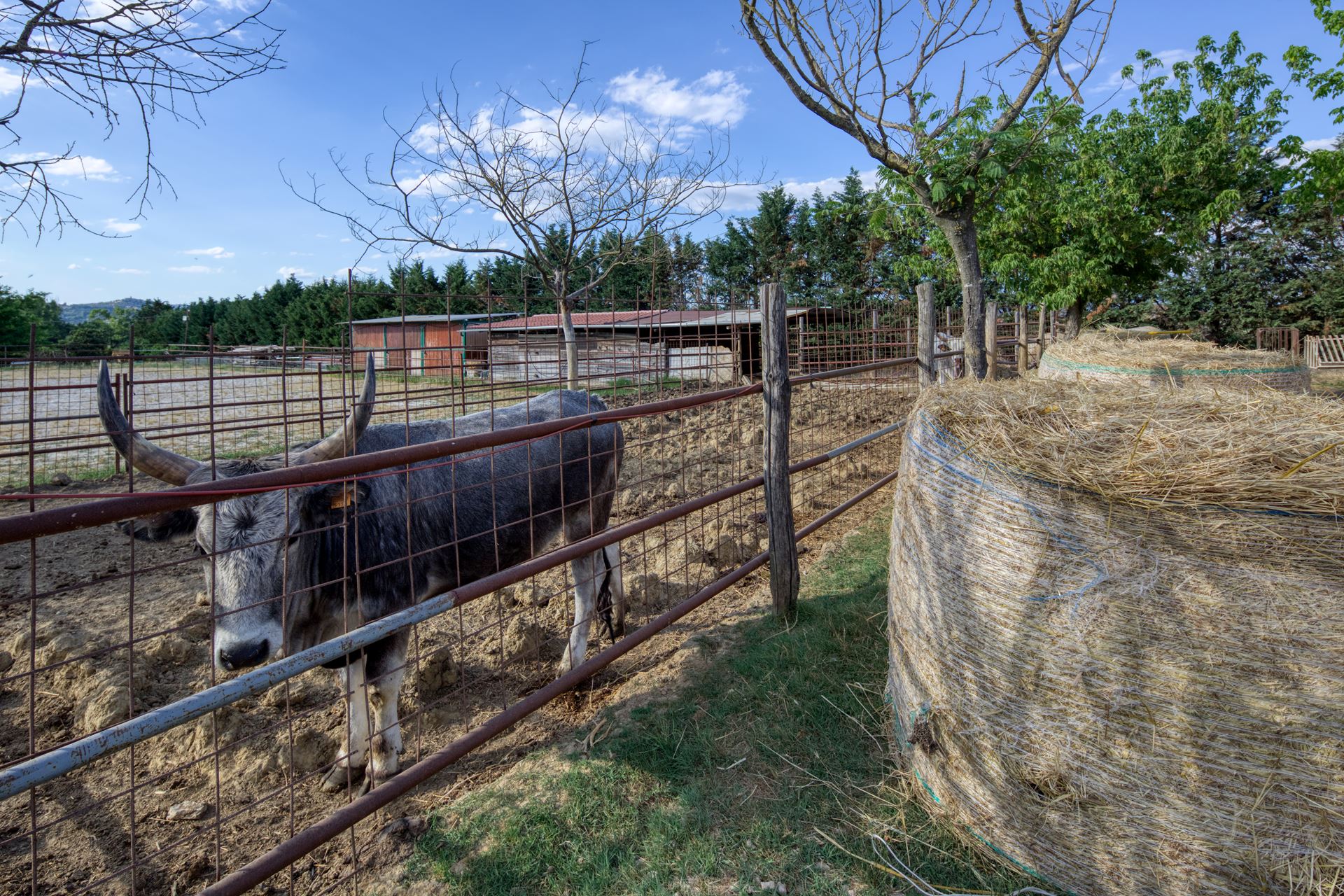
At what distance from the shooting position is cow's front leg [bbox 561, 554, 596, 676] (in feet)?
13.2

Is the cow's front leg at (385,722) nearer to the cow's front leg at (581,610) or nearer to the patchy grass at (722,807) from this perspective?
the patchy grass at (722,807)

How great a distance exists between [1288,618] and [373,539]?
3.33m

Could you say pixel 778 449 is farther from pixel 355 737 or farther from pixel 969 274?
pixel 969 274

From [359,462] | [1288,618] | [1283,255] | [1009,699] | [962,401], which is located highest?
[1283,255]

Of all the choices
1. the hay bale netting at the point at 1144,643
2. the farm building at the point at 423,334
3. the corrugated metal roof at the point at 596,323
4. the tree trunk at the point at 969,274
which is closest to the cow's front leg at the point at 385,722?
the farm building at the point at 423,334

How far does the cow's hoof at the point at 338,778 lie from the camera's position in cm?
323

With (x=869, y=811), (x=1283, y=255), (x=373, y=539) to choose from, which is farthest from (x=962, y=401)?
(x=1283, y=255)

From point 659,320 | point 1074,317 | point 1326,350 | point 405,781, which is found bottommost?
point 405,781

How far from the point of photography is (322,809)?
3123mm

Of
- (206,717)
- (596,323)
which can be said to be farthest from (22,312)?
(206,717)

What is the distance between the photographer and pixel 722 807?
2729 mm

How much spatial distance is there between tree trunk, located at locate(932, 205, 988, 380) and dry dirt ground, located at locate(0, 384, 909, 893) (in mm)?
2378

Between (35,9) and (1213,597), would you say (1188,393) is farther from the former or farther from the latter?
(35,9)

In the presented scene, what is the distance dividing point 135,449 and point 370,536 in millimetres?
1079
